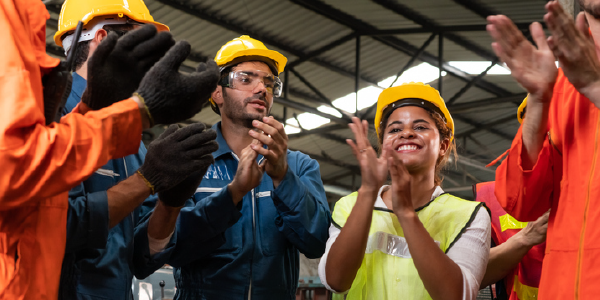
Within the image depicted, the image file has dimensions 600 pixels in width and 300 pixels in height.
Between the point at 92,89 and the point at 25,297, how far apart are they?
26.2 inches

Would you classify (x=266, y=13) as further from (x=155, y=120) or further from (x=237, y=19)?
(x=155, y=120)

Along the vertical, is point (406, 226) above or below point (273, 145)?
below

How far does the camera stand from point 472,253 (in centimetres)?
248

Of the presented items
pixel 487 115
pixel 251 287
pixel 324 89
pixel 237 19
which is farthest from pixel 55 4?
Answer: pixel 487 115

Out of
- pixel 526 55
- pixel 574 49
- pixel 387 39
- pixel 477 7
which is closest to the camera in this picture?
pixel 574 49

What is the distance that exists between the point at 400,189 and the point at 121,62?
3.78ft

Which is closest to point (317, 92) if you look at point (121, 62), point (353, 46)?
point (353, 46)

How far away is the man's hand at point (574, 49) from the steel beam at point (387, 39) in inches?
334

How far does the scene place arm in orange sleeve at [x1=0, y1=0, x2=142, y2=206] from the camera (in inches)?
58.4

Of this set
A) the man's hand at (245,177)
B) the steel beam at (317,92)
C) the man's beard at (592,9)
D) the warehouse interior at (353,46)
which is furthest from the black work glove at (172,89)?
Answer: the steel beam at (317,92)

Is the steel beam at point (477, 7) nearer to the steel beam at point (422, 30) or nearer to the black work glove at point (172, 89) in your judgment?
the steel beam at point (422, 30)

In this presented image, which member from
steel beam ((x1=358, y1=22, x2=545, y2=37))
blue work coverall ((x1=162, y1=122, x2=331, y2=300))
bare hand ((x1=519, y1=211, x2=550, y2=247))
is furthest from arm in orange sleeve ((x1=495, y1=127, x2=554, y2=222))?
steel beam ((x1=358, y1=22, x2=545, y2=37))

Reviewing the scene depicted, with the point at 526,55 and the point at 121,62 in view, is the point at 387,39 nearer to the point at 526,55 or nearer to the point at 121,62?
the point at 526,55

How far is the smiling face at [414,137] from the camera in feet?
9.21
